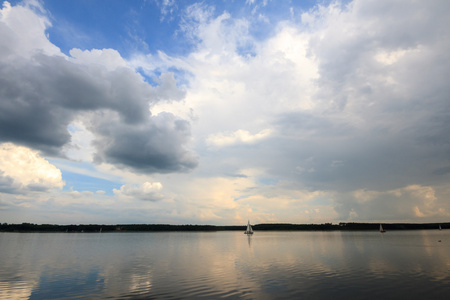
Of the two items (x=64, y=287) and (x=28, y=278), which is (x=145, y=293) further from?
(x=28, y=278)

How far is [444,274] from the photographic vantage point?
29625 mm

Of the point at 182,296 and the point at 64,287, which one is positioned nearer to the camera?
the point at 182,296

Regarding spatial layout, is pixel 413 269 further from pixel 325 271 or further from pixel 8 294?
pixel 8 294

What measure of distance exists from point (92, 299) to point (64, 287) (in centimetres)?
673

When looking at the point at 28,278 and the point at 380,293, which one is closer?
the point at 380,293

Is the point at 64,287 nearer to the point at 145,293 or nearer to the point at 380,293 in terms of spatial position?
the point at 145,293

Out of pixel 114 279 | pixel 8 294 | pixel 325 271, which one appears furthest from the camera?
pixel 325 271

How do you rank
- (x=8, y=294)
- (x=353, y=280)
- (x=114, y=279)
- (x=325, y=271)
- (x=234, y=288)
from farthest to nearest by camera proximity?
(x=325, y=271) → (x=114, y=279) → (x=353, y=280) → (x=234, y=288) → (x=8, y=294)

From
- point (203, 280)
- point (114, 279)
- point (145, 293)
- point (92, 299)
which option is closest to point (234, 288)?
point (203, 280)

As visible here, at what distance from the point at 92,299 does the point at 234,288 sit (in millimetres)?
12087

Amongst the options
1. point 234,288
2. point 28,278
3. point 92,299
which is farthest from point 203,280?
point 28,278

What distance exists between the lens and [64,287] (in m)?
24.9

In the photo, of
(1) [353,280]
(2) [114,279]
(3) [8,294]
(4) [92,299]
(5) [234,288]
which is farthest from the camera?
(2) [114,279]

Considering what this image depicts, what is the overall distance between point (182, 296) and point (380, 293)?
16.7 metres
